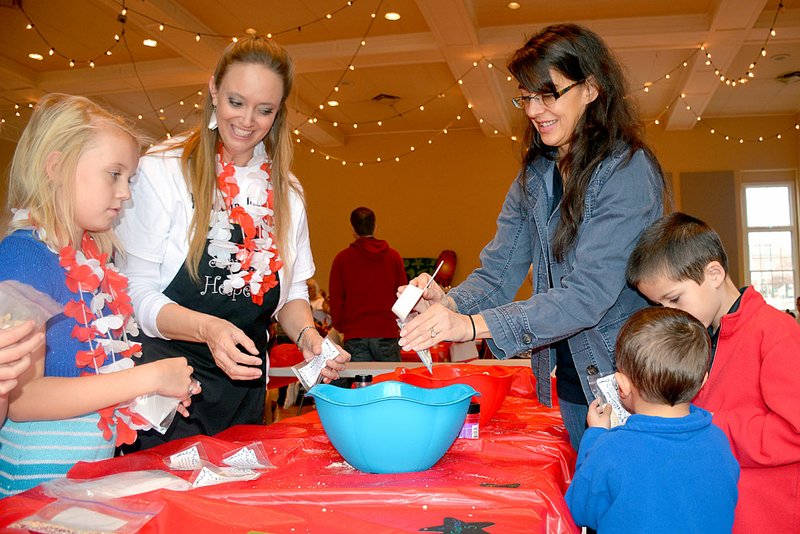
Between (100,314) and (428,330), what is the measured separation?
2.20 ft

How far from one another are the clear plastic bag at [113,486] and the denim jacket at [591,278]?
Answer: 2.25 feet

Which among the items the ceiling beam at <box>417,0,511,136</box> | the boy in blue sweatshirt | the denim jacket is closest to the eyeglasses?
the denim jacket

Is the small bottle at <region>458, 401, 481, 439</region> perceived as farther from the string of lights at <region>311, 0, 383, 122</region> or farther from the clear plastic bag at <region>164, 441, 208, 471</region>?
the string of lights at <region>311, 0, 383, 122</region>

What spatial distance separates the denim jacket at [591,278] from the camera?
58.8 inches

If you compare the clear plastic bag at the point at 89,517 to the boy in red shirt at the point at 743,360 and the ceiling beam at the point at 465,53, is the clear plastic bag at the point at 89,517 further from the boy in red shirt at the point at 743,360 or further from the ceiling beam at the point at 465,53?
the ceiling beam at the point at 465,53

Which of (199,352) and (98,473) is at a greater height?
(199,352)

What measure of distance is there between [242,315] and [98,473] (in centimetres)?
65

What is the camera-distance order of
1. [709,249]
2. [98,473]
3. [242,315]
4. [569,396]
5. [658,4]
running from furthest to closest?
[658,4] → [242,315] → [569,396] → [709,249] → [98,473]

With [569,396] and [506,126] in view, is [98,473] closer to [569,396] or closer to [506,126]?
[569,396]

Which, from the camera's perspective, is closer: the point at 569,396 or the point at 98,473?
the point at 98,473

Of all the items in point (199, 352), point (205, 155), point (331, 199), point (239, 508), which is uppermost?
point (331, 199)

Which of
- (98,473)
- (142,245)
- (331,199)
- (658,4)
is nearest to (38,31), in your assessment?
(331,199)

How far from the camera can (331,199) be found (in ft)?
36.2

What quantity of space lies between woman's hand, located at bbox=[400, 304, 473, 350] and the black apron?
578 millimetres
